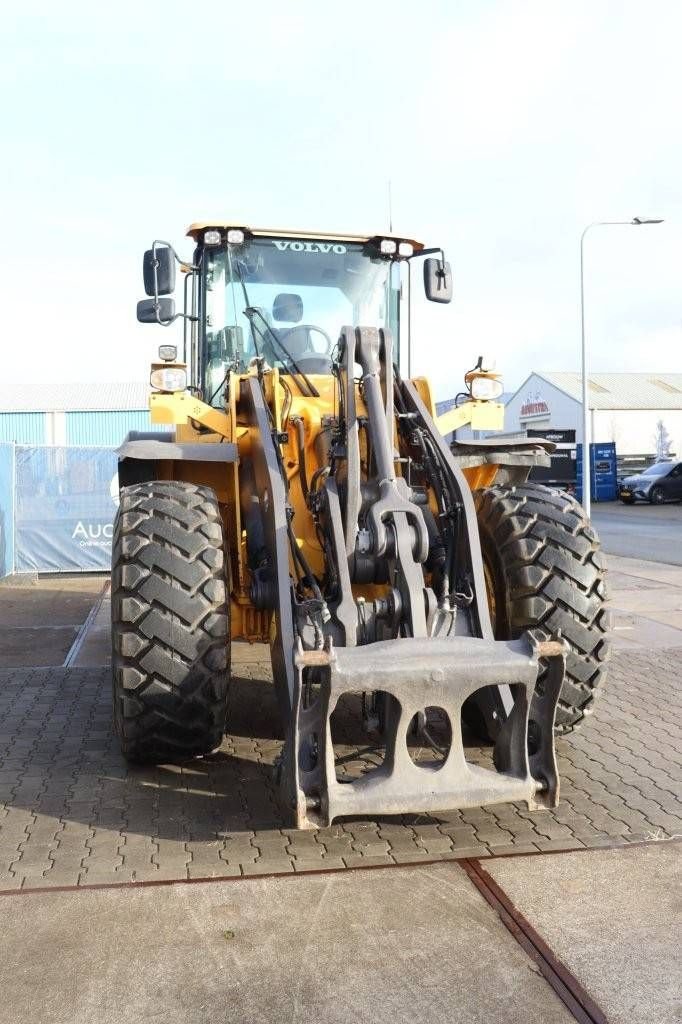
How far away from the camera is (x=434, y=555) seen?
457cm

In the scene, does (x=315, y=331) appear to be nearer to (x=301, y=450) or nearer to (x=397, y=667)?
(x=301, y=450)

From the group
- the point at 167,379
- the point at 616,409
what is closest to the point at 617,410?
the point at 616,409

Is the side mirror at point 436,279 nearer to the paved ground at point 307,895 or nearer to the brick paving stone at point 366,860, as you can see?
the paved ground at point 307,895

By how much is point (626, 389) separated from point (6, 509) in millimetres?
39916

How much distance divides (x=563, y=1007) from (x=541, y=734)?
3.99 ft

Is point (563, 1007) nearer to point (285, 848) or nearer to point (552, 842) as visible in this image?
point (552, 842)

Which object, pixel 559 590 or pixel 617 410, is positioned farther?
pixel 617 410

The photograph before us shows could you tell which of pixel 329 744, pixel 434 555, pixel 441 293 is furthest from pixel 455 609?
pixel 441 293

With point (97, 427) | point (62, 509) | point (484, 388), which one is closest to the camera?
point (484, 388)

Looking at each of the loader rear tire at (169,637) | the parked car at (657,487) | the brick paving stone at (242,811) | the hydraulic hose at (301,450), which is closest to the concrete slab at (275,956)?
the brick paving stone at (242,811)

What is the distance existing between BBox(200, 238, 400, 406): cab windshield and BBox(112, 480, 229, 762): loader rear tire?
2.02m

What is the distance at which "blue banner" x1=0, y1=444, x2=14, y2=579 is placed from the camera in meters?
13.2

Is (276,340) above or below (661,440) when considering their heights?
above

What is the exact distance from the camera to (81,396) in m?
37.3
